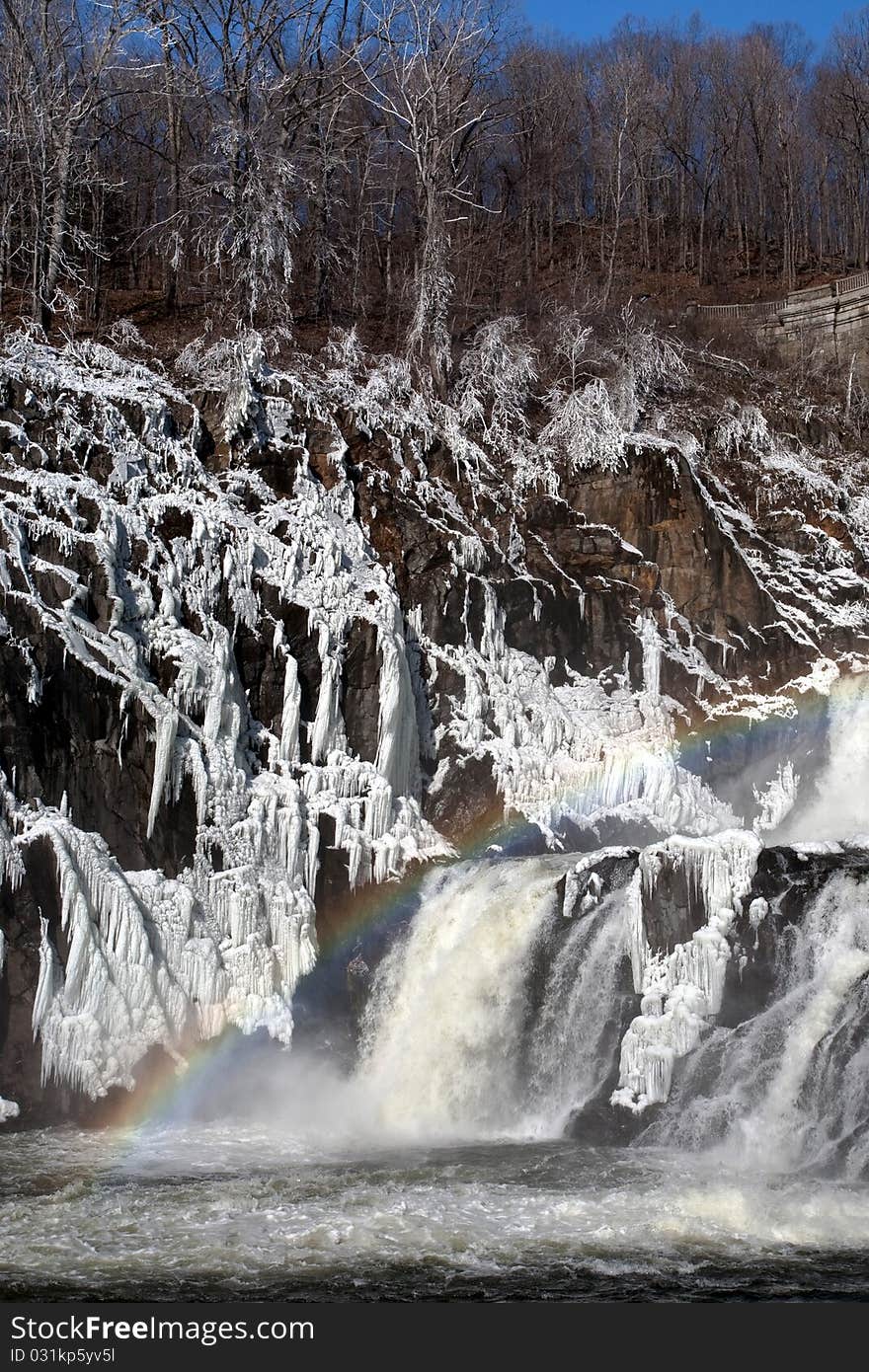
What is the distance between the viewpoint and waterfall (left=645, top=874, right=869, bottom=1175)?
13633 mm

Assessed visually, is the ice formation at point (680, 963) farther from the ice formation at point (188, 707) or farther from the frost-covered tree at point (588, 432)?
the frost-covered tree at point (588, 432)

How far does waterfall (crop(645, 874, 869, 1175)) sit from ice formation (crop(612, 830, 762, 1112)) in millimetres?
362

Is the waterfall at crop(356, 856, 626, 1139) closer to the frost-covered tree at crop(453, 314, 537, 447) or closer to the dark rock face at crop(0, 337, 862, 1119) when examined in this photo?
the dark rock face at crop(0, 337, 862, 1119)

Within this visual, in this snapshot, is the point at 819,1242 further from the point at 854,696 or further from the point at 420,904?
the point at 854,696

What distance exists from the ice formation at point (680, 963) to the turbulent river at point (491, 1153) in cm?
29

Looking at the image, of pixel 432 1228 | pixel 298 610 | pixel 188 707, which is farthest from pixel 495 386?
pixel 432 1228

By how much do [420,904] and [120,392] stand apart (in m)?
10.5

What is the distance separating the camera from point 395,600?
21.5 m

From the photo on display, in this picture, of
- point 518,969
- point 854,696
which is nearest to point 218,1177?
point 518,969

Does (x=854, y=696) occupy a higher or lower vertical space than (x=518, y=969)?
higher

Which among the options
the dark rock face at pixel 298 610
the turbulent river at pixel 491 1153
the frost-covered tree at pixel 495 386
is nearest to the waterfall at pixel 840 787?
the dark rock face at pixel 298 610

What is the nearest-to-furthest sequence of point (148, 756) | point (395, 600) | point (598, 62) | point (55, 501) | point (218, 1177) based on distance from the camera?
point (218, 1177) → point (148, 756) → point (55, 501) → point (395, 600) → point (598, 62)

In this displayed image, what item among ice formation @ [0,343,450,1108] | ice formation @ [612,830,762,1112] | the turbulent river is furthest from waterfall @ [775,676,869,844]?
ice formation @ [0,343,450,1108]

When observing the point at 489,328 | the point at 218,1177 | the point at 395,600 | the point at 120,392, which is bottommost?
the point at 218,1177
